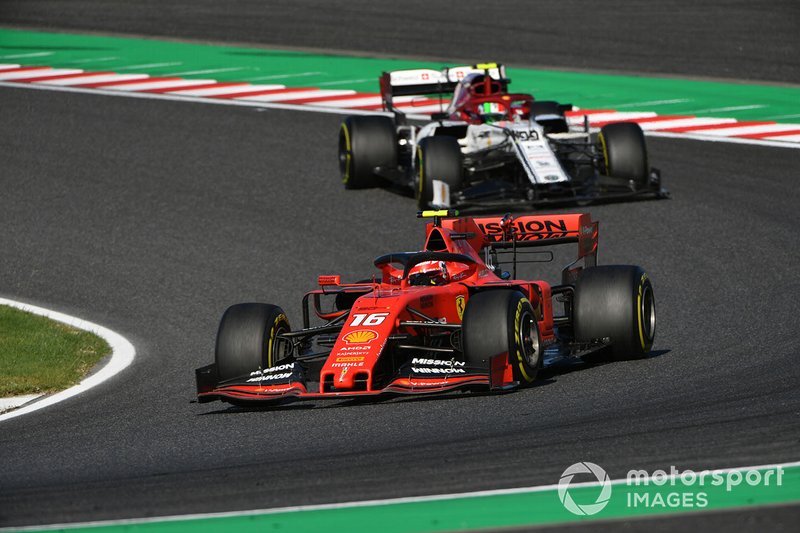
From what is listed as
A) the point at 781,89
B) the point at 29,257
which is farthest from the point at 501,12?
the point at 29,257

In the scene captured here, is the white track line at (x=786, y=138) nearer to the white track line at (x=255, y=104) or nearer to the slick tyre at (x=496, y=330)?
the white track line at (x=255, y=104)

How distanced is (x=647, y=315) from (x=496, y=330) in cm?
209

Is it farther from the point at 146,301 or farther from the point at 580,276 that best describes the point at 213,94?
the point at 580,276

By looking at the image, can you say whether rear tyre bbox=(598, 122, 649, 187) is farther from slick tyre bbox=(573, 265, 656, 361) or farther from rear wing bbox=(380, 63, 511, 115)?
slick tyre bbox=(573, 265, 656, 361)

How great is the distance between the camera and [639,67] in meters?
27.6

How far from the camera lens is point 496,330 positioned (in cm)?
1065

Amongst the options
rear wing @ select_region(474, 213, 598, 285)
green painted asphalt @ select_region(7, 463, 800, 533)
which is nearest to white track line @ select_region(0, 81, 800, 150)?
rear wing @ select_region(474, 213, 598, 285)

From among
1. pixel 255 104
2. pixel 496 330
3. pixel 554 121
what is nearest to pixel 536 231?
pixel 496 330

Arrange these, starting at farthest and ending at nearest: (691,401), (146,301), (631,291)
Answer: (146,301) → (631,291) → (691,401)

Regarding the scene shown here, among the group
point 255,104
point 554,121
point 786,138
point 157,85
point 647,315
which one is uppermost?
point 157,85

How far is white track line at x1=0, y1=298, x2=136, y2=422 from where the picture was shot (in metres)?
11.8

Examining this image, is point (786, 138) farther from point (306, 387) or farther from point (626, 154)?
point (306, 387)

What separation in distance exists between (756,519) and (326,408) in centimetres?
457

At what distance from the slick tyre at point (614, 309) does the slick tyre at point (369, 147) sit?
8.80m
